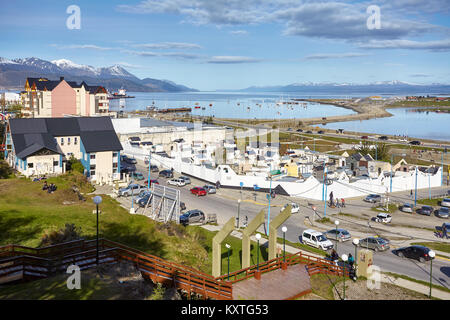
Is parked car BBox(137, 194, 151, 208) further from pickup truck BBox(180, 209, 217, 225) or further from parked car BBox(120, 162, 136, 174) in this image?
parked car BBox(120, 162, 136, 174)

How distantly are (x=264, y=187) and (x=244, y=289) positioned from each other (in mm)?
26597

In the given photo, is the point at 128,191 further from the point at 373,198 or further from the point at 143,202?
the point at 373,198

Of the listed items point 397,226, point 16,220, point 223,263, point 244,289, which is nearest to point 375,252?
point 397,226

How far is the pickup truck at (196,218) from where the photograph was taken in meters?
29.0

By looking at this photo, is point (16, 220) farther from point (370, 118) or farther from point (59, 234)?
point (370, 118)

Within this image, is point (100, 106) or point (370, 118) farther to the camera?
point (370, 118)

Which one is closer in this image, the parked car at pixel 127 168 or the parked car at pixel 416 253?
the parked car at pixel 416 253

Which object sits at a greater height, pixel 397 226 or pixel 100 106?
pixel 100 106

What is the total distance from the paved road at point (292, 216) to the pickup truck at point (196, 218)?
766 millimetres

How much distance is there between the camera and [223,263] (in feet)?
66.8

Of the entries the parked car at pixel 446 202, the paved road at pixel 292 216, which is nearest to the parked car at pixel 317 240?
the paved road at pixel 292 216

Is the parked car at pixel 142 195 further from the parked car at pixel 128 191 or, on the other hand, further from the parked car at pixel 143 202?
the parked car at pixel 128 191

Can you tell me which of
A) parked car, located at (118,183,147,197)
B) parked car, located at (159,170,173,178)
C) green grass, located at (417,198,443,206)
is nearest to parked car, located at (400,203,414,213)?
green grass, located at (417,198,443,206)

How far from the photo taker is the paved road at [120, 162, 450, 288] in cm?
2067
